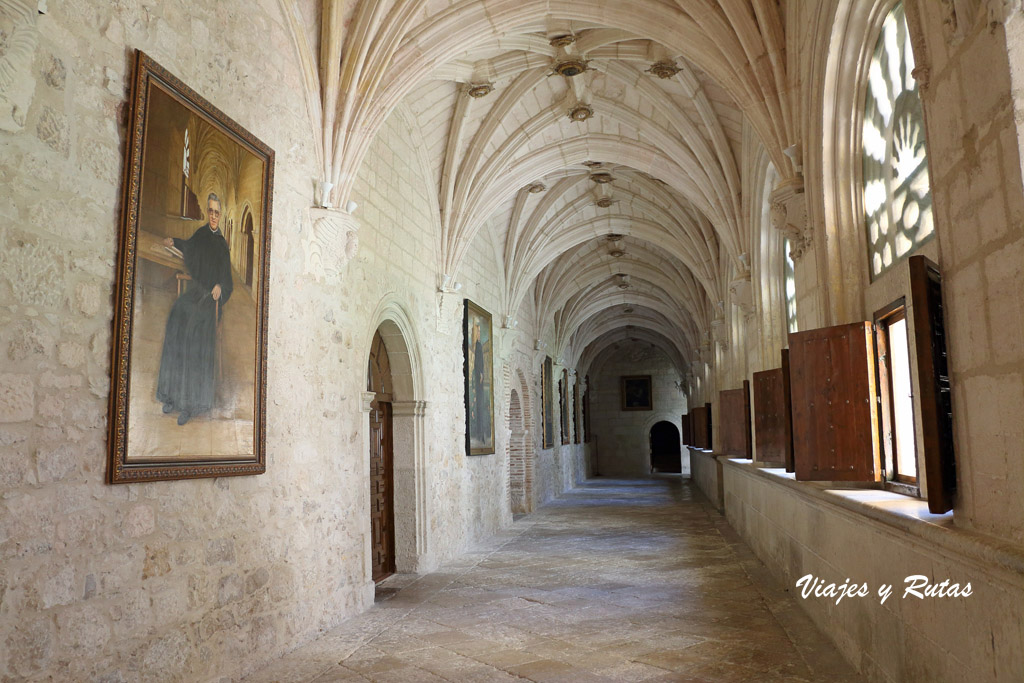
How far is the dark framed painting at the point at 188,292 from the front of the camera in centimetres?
364

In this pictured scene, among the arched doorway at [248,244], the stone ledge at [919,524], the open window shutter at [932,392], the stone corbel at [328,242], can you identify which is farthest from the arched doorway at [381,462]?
the open window shutter at [932,392]

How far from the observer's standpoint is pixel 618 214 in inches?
554

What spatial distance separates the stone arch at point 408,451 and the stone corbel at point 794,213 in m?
3.99

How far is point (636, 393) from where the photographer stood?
100 ft

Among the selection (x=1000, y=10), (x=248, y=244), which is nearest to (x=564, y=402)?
(x=248, y=244)

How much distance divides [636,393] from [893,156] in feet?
87.2

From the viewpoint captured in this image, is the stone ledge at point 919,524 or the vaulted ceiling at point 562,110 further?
the vaulted ceiling at point 562,110

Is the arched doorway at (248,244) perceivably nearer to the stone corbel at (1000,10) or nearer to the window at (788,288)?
the stone corbel at (1000,10)

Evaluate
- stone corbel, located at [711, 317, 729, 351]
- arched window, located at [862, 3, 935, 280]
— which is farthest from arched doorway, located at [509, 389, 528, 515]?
arched window, located at [862, 3, 935, 280]

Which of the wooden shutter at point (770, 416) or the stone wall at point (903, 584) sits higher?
the wooden shutter at point (770, 416)

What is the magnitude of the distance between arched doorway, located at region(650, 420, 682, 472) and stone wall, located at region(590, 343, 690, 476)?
159 cm

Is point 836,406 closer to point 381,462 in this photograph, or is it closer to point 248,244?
point 248,244

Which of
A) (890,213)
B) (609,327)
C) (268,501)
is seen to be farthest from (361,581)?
(609,327)

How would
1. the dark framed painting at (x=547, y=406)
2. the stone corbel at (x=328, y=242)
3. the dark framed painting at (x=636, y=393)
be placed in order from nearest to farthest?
the stone corbel at (x=328, y=242) < the dark framed painting at (x=547, y=406) < the dark framed painting at (x=636, y=393)
